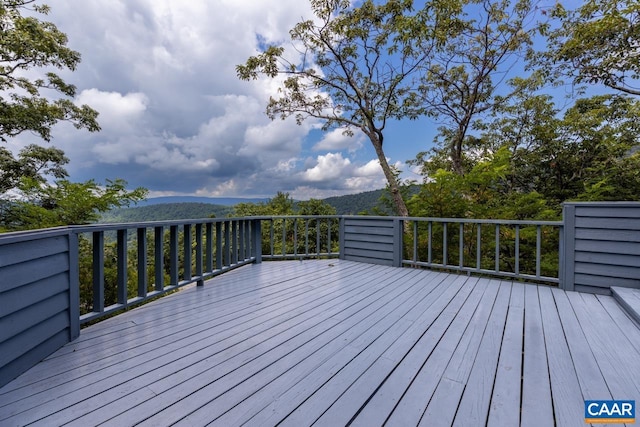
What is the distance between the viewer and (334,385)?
1435 millimetres

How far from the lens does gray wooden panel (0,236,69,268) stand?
4.94 ft

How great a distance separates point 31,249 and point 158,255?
1126mm

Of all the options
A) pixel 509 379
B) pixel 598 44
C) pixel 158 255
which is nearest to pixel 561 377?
pixel 509 379

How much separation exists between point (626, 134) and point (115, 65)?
13.1 metres

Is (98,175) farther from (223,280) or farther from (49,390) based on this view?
(49,390)

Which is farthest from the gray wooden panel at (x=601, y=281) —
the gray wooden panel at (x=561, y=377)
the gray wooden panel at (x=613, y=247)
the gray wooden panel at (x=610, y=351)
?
the gray wooden panel at (x=561, y=377)

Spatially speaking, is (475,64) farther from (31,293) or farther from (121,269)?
(31,293)

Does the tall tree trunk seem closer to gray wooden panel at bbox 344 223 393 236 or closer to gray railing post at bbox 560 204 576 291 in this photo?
gray wooden panel at bbox 344 223 393 236

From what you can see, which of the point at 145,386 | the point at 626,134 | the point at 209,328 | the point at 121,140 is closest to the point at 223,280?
the point at 209,328

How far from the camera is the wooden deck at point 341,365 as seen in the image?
4.08 ft

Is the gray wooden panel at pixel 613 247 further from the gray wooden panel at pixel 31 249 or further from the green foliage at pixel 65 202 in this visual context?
the green foliage at pixel 65 202

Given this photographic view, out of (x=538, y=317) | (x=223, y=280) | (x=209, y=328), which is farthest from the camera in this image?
(x=223, y=280)

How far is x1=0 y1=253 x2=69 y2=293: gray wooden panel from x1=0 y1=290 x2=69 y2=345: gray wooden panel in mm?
156

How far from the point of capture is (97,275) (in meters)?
2.18
